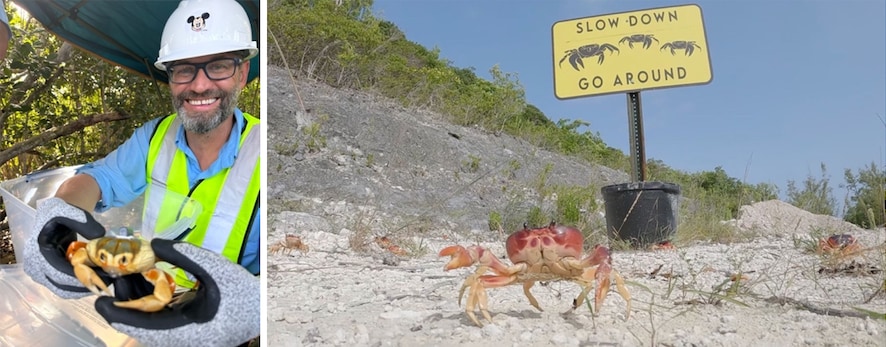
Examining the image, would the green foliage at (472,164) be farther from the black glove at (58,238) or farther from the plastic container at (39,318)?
the black glove at (58,238)

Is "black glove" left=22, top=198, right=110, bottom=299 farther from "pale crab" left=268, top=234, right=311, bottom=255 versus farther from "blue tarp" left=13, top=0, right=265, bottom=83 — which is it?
"pale crab" left=268, top=234, right=311, bottom=255

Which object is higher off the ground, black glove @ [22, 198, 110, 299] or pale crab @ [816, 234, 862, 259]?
black glove @ [22, 198, 110, 299]

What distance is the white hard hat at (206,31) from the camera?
113 centimetres

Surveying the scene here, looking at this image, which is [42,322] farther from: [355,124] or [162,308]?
[355,124]

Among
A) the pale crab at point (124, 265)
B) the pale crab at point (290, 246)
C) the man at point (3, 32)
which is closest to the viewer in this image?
the pale crab at point (124, 265)

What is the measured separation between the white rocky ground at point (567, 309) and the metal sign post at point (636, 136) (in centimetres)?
119

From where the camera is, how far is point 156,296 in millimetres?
879

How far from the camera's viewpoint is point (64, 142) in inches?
67.1

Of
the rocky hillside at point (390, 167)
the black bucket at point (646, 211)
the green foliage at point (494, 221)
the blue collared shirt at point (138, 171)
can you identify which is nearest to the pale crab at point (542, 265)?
the blue collared shirt at point (138, 171)

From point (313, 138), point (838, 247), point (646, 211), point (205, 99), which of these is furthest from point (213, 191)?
point (313, 138)

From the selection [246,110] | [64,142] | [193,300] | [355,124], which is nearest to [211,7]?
[246,110]

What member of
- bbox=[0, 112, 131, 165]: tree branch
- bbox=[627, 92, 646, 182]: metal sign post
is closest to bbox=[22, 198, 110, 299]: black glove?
bbox=[0, 112, 131, 165]: tree branch

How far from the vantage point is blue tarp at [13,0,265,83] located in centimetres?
141

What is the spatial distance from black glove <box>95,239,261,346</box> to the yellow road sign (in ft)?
11.0
